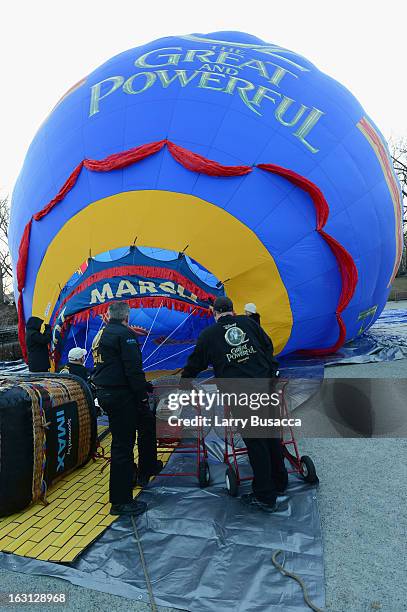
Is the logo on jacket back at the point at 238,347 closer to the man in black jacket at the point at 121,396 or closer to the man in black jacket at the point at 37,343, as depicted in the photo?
the man in black jacket at the point at 121,396

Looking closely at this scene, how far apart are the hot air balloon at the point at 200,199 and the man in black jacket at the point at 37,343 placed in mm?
174

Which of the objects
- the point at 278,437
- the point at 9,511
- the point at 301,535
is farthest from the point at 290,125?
the point at 9,511

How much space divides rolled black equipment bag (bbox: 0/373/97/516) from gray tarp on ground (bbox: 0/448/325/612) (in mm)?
579

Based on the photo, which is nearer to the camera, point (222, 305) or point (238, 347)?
point (238, 347)

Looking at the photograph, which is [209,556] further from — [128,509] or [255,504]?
[128,509]

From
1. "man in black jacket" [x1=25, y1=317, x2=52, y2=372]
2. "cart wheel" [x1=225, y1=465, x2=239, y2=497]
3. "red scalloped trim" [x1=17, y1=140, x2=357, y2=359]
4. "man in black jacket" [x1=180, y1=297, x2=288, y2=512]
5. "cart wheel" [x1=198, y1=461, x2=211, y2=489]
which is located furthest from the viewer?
"man in black jacket" [x1=25, y1=317, x2=52, y2=372]

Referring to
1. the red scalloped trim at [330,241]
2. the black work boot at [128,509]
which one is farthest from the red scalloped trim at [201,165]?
the black work boot at [128,509]

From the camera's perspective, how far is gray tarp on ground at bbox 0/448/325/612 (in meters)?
2.41

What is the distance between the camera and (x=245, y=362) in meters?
3.49

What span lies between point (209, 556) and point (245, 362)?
1359 millimetres

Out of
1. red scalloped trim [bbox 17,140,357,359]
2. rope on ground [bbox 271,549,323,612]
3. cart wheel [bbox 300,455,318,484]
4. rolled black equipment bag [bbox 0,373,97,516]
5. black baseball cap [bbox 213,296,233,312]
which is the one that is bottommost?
rope on ground [bbox 271,549,323,612]

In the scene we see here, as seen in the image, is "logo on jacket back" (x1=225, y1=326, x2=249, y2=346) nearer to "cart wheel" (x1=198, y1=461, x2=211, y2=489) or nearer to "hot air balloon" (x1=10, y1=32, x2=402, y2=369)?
"cart wheel" (x1=198, y1=461, x2=211, y2=489)

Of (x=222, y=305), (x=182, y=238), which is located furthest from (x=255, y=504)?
(x=182, y=238)

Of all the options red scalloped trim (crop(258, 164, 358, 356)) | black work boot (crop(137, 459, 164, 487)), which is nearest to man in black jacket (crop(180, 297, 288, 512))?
black work boot (crop(137, 459, 164, 487))
